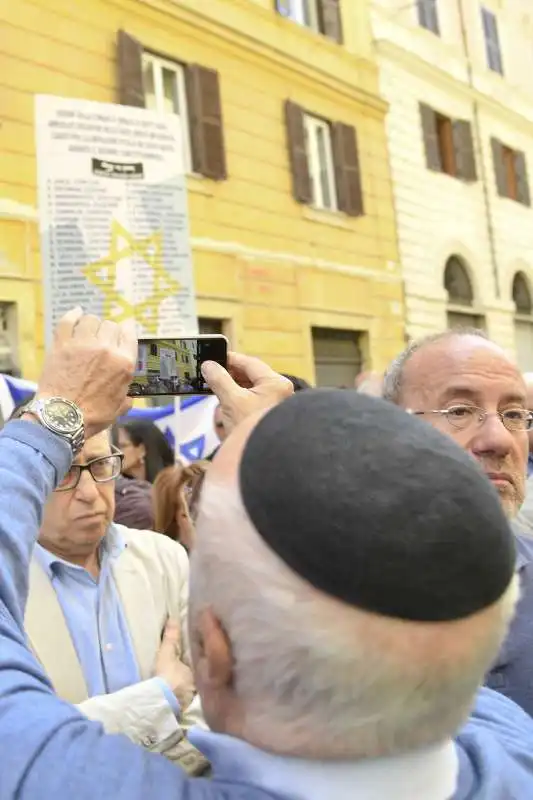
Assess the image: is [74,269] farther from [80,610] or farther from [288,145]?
[288,145]

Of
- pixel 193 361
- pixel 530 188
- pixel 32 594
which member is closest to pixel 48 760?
pixel 193 361

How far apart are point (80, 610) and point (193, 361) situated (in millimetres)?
795

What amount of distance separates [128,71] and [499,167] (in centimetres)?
767

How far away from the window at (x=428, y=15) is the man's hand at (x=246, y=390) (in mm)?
12449

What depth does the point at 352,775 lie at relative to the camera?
2.43ft

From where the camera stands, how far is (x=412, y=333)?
11.3 m

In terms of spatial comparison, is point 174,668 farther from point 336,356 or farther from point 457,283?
point 457,283

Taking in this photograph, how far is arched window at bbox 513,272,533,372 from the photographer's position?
1377 centimetres

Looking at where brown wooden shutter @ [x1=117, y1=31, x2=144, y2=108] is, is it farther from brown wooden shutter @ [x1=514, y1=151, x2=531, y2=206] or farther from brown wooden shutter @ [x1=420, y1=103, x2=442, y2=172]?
brown wooden shutter @ [x1=514, y1=151, x2=531, y2=206]

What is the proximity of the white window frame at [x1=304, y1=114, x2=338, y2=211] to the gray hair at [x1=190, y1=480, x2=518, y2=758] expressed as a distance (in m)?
10.1

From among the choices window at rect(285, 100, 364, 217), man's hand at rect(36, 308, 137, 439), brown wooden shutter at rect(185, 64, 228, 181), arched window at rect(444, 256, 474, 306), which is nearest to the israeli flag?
man's hand at rect(36, 308, 137, 439)

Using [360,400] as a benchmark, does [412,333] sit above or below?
above

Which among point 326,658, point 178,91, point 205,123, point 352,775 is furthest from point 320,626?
point 178,91

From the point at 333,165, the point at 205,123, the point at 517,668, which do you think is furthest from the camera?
the point at 333,165
